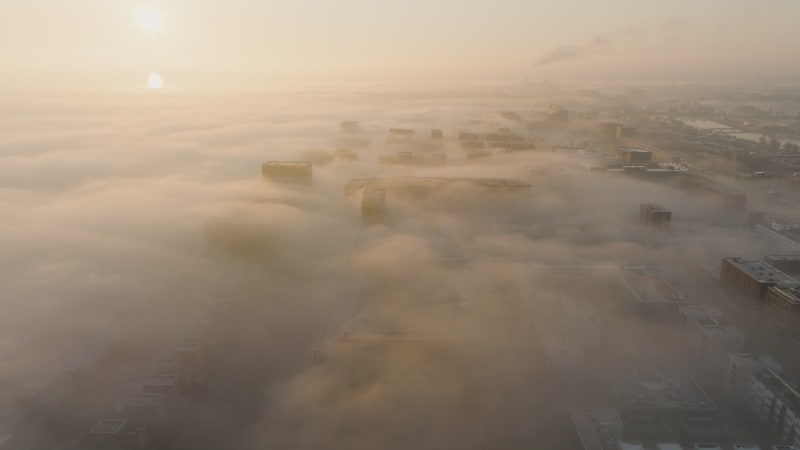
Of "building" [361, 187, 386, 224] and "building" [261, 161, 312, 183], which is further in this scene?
"building" [261, 161, 312, 183]

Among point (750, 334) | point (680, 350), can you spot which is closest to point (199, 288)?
point (680, 350)

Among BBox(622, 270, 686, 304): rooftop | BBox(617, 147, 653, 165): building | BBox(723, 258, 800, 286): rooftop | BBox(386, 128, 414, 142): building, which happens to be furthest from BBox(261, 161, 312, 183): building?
BBox(723, 258, 800, 286): rooftop

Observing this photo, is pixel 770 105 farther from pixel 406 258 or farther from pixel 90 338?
pixel 90 338

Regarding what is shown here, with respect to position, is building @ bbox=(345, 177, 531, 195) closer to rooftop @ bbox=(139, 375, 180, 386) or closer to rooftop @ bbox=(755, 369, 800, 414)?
rooftop @ bbox=(139, 375, 180, 386)

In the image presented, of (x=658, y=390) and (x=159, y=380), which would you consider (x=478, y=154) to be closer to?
(x=658, y=390)

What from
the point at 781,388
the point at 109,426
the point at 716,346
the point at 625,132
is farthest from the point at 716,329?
the point at 625,132

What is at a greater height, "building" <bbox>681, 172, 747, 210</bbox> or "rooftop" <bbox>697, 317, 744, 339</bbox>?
"building" <bbox>681, 172, 747, 210</bbox>
